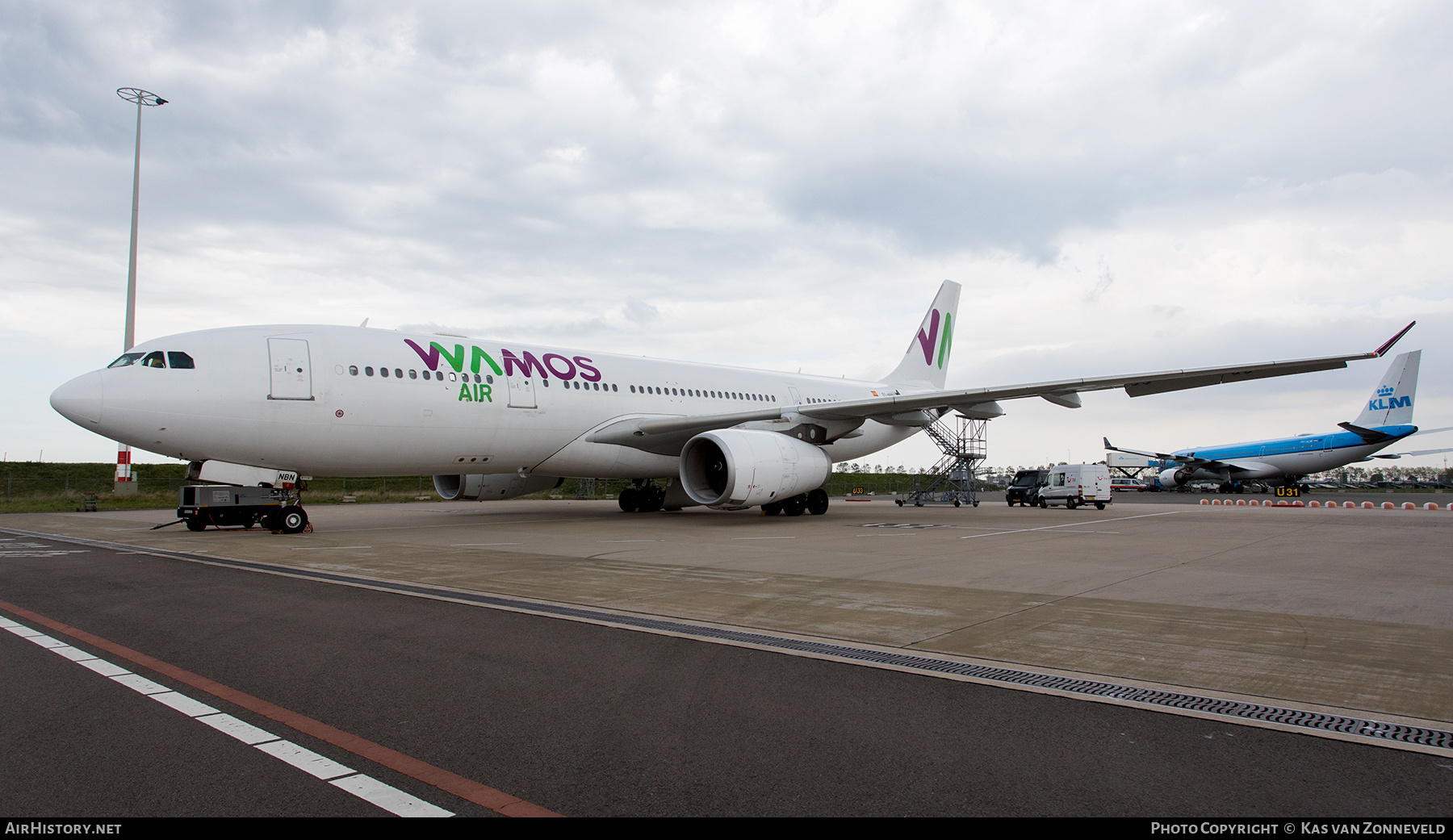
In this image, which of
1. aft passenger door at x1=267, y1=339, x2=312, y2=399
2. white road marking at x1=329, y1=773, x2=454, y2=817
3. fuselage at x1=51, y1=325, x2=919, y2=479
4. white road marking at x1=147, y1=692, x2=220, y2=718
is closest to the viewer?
white road marking at x1=329, y1=773, x2=454, y2=817

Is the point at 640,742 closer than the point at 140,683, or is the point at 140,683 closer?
the point at 640,742

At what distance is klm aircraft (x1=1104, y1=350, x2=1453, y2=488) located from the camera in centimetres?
3775

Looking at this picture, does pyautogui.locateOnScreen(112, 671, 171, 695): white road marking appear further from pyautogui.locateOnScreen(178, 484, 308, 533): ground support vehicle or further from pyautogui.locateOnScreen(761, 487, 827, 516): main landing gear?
pyautogui.locateOnScreen(761, 487, 827, 516): main landing gear

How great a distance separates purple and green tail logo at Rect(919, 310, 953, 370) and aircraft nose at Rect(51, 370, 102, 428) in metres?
21.4

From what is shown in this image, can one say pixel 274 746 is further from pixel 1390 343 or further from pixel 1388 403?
pixel 1388 403

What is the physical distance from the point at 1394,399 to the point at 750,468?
127 feet

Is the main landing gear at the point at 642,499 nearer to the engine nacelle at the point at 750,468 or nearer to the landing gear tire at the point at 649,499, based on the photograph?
the landing gear tire at the point at 649,499

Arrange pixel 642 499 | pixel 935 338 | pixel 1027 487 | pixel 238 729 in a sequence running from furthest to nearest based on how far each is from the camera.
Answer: pixel 1027 487
pixel 935 338
pixel 642 499
pixel 238 729

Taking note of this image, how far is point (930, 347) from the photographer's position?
26281 mm

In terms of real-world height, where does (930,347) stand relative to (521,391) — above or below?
above

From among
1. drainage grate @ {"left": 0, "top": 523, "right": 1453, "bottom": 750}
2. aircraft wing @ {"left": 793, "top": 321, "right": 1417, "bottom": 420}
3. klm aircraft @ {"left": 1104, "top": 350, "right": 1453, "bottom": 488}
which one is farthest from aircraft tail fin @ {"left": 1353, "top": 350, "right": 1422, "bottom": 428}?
drainage grate @ {"left": 0, "top": 523, "right": 1453, "bottom": 750}

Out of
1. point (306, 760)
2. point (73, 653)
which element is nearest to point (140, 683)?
point (73, 653)

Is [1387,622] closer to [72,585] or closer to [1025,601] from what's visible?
[1025,601]

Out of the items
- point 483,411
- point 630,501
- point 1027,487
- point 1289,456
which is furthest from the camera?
point 1289,456
